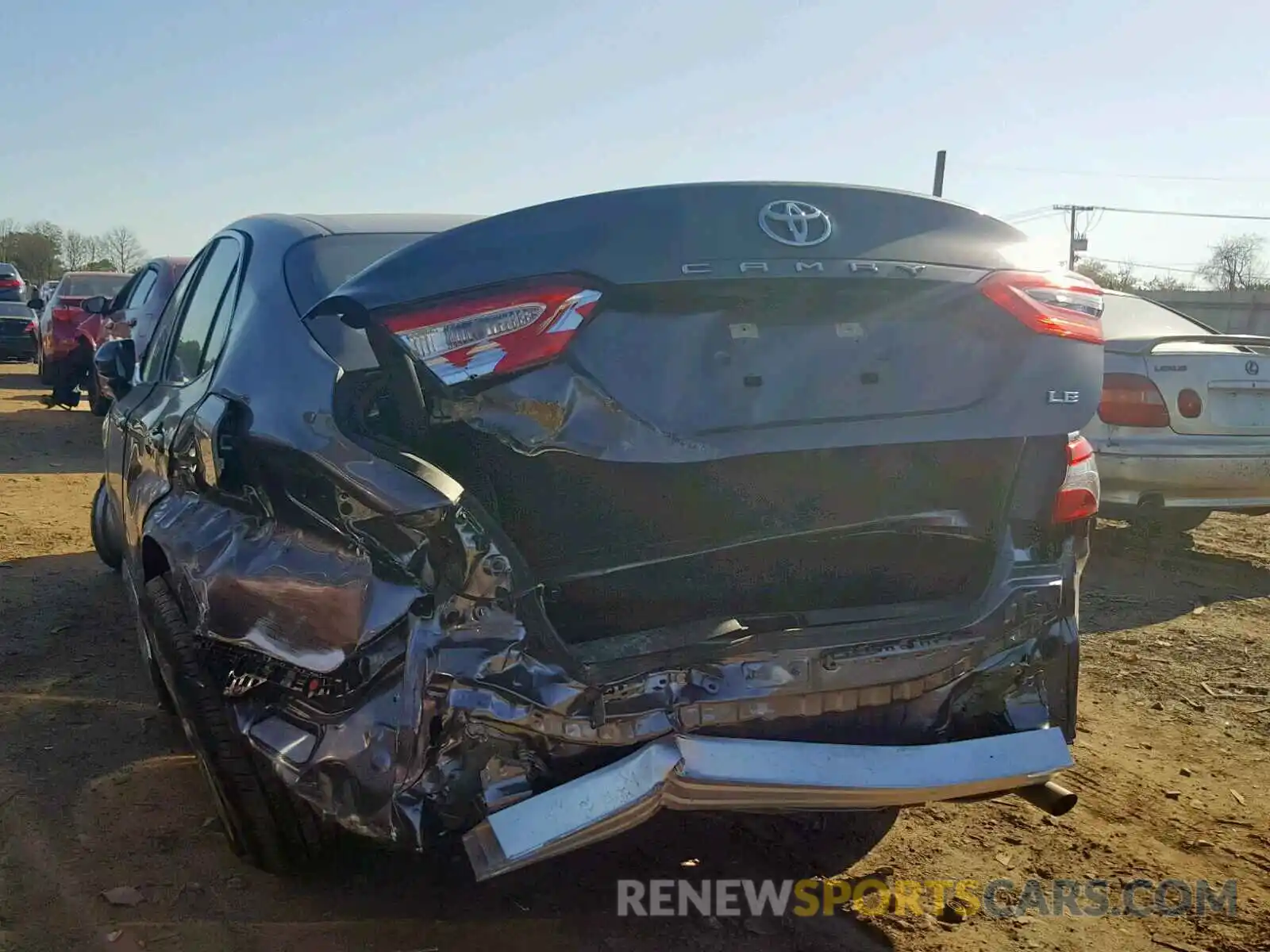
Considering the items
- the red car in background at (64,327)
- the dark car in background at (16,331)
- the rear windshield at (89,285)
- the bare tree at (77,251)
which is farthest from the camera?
the bare tree at (77,251)

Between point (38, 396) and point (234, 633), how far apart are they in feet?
51.0

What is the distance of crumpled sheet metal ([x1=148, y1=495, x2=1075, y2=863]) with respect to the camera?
2.15m

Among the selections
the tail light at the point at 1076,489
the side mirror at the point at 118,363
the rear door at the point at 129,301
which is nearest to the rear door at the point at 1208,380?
the tail light at the point at 1076,489

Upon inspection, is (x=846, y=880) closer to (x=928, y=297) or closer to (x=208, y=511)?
(x=928, y=297)

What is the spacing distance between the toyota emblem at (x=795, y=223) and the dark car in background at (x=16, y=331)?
23.1 meters

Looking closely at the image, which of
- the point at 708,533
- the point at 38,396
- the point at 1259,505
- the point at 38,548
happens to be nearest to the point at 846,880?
the point at 708,533

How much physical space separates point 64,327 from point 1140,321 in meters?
12.1

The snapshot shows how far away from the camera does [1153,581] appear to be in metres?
6.07

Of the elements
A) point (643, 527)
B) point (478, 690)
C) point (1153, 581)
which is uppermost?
point (643, 527)

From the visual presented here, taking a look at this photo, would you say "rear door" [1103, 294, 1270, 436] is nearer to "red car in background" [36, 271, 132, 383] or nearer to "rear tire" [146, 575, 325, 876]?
"rear tire" [146, 575, 325, 876]

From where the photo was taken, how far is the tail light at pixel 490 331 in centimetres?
220

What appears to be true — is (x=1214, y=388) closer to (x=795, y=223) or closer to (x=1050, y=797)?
(x=1050, y=797)

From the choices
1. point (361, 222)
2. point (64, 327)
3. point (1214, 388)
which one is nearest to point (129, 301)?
point (64, 327)

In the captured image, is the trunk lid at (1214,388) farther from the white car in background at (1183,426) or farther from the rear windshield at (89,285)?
the rear windshield at (89,285)
